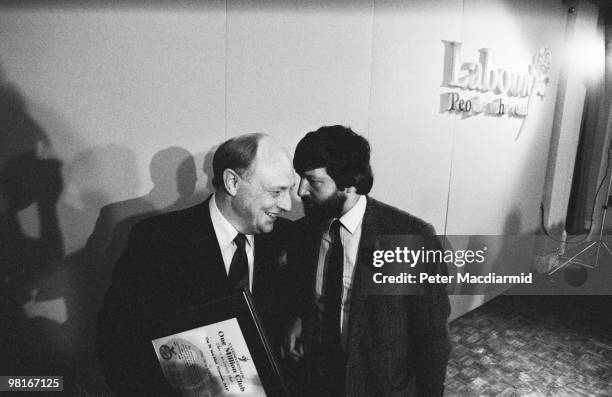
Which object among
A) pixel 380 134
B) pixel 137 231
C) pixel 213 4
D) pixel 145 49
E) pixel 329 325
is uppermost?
pixel 213 4

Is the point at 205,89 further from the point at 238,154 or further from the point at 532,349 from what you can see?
the point at 532,349

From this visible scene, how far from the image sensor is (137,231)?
157 cm

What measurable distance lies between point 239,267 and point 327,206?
0.56 meters

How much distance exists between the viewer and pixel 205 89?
232 cm

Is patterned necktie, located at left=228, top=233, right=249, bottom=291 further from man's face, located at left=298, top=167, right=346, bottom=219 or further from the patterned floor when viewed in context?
the patterned floor

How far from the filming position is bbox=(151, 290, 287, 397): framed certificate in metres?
1.07

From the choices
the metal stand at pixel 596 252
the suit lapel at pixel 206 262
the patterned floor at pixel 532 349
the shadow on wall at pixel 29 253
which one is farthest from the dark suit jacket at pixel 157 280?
the metal stand at pixel 596 252

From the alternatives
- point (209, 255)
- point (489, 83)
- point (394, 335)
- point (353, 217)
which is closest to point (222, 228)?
point (209, 255)

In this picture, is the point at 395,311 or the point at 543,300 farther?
the point at 543,300

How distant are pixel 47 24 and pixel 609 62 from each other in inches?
298

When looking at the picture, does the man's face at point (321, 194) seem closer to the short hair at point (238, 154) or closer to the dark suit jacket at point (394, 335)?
the dark suit jacket at point (394, 335)

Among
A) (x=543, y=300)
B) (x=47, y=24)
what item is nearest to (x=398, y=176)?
(x=47, y=24)

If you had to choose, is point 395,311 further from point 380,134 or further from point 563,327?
point 563,327

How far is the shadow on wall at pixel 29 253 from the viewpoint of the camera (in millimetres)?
1935
